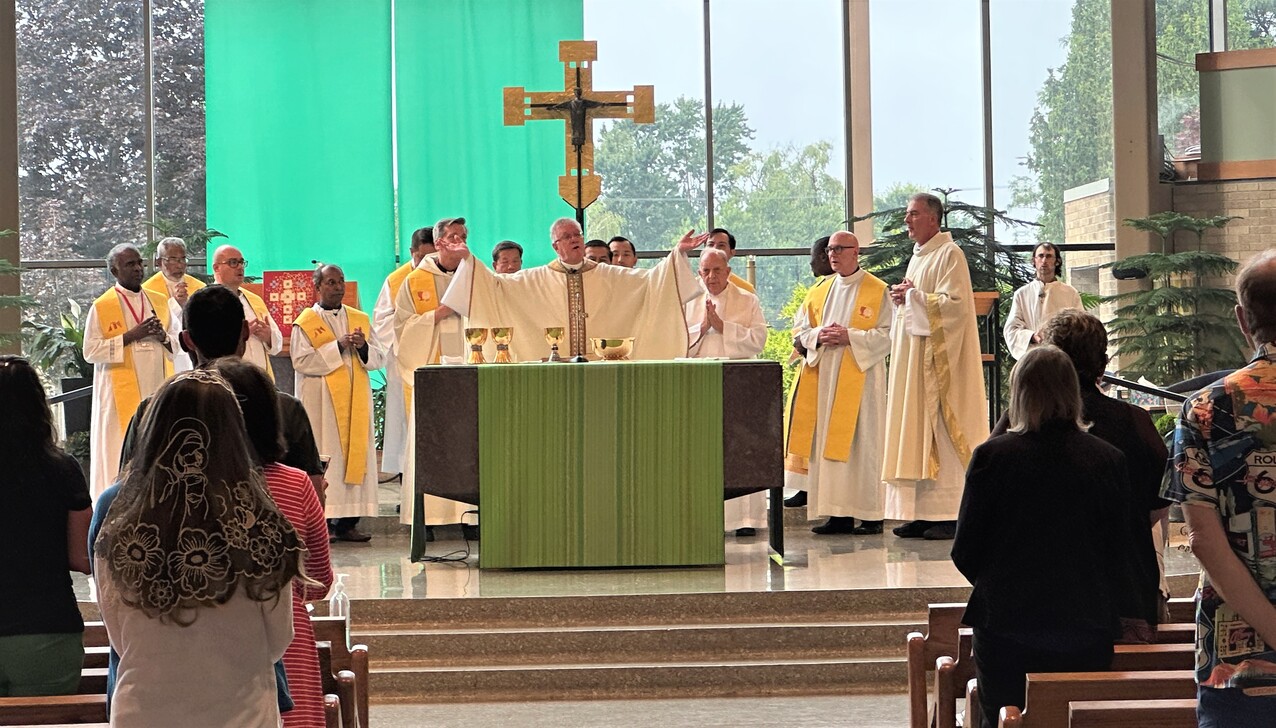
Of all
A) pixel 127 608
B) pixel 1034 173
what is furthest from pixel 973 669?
pixel 1034 173

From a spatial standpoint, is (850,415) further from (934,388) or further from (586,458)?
(586,458)

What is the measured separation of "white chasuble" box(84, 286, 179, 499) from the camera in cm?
852

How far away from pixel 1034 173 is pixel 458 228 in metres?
6.30

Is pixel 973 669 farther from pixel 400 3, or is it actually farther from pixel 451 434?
pixel 400 3

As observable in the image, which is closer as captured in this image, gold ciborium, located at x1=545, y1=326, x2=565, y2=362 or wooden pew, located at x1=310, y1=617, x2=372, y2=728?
wooden pew, located at x1=310, y1=617, x2=372, y2=728

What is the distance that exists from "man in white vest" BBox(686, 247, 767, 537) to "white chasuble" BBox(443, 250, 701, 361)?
0.78m

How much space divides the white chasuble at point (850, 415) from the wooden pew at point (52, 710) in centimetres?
584

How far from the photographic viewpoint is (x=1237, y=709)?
2373mm

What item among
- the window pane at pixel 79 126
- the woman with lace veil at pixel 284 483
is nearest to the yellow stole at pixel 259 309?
the window pane at pixel 79 126

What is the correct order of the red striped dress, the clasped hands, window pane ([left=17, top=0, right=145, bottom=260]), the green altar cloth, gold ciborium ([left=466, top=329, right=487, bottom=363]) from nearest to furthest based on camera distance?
the red striped dress < the green altar cloth < gold ciborium ([left=466, top=329, right=487, bottom=363]) < the clasped hands < window pane ([left=17, top=0, right=145, bottom=260])

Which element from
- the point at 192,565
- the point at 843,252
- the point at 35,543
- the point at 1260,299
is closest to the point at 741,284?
the point at 843,252

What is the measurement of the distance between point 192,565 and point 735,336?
254 inches

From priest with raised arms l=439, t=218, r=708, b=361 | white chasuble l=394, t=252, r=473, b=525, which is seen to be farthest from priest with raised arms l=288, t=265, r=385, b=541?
priest with raised arms l=439, t=218, r=708, b=361

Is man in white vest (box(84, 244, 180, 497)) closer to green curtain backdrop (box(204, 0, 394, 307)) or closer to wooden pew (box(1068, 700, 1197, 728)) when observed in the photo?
green curtain backdrop (box(204, 0, 394, 307))
